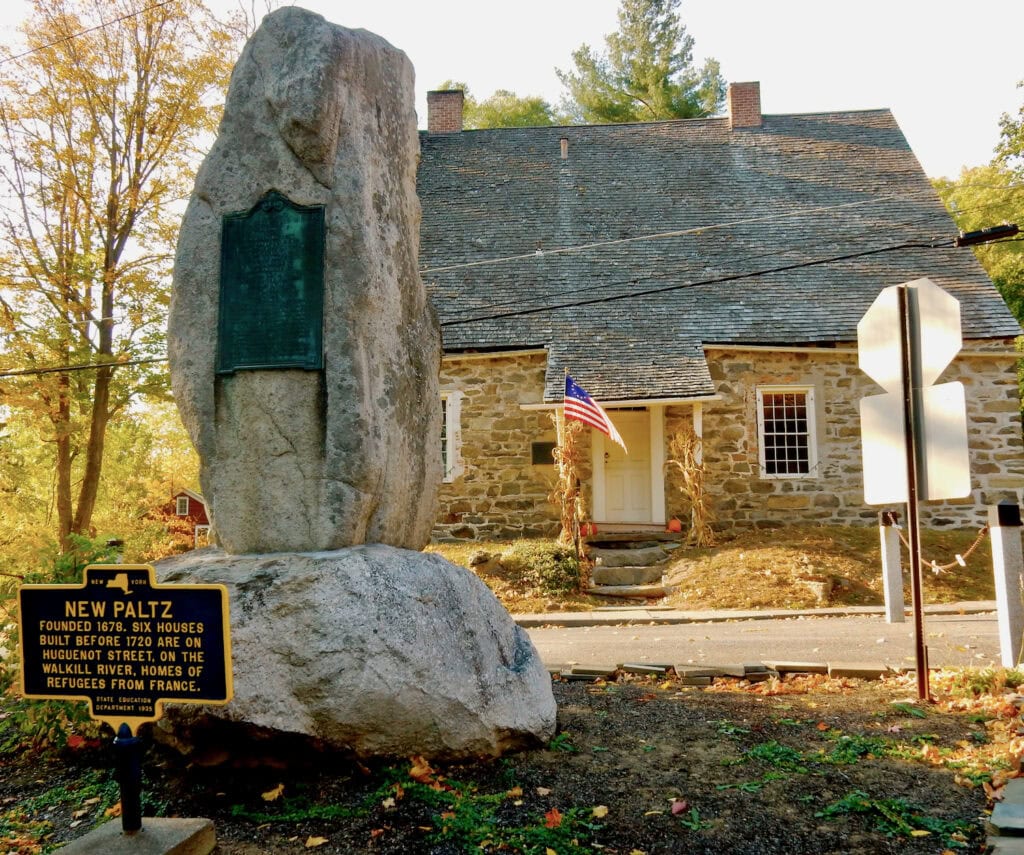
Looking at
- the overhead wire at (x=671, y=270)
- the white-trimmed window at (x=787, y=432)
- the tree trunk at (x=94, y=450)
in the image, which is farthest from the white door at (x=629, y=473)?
the tree trunk at (x=94, y=450)

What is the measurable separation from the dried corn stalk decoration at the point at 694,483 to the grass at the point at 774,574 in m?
0.38

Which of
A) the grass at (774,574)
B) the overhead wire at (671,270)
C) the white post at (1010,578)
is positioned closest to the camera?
the white post at (1010,578)

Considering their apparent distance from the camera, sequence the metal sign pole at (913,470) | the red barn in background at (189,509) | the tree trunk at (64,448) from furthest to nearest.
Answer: the red barn in background at (189,509) < the tree trunk at (64,448) < the metal sign pole at (913,470)

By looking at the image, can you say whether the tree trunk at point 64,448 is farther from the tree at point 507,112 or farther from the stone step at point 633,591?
the tree at point 507,112

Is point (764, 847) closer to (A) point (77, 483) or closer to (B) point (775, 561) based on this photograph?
(B) point (775, 561)

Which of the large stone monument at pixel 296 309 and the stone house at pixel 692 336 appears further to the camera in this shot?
the stone house at pixel 692 336

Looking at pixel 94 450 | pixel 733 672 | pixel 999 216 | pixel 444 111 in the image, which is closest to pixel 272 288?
pixel 733 672

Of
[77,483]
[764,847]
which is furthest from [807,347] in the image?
[77,483]

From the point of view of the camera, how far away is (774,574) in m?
12.6

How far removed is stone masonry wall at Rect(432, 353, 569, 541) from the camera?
16.2 meters

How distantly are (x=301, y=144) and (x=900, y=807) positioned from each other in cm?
422

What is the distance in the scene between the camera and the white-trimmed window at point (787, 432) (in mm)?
16156

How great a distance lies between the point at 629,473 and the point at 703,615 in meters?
5.51

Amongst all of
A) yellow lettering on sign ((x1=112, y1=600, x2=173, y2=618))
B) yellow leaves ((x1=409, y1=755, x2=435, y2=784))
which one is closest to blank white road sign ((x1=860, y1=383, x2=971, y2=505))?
yellow leaves ((x1=409, y1=755, x2=435, y2=784))
